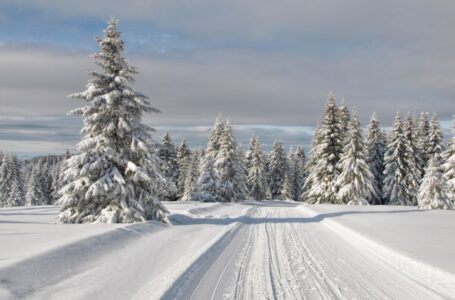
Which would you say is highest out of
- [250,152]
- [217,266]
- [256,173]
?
[250,152]

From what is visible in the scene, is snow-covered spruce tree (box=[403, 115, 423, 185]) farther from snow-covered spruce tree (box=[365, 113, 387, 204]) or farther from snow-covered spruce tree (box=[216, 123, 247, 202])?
snow-covered spruce tree (box=[216, 123, 247, 202])

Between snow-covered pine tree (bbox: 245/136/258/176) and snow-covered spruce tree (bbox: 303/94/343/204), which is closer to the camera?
snow-covered spruce tree (bbox: 303/94/343/204)

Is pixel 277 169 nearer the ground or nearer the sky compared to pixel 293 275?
nearer the sky

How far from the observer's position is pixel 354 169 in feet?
130

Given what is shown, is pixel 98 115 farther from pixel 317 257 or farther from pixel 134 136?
pixel 317 257

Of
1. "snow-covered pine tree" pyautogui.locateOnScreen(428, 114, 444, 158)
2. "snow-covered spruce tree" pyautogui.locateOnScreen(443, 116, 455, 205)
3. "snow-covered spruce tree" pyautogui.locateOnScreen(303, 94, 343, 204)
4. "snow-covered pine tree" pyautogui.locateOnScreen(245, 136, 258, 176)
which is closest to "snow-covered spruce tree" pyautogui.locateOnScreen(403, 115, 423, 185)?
"snow-covered pine tree" pyautogui.locateOnScreen(428, 114, 444, 158)

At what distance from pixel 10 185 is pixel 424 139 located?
64.0 m

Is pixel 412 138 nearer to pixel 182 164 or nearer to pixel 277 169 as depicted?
pixel 277 169

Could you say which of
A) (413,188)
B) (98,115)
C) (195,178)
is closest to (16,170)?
(195,178)

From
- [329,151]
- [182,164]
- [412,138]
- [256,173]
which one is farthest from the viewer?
[256,173]

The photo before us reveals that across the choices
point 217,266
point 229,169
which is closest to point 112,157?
point 217,266

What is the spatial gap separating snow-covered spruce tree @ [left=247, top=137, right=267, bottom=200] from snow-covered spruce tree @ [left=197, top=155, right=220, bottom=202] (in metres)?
15.7

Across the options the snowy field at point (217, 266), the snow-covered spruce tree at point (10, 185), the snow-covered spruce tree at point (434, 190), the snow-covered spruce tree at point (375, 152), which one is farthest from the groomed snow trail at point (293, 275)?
the snow-covered spruce tree at point (10, 185)

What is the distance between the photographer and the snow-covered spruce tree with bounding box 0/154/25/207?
62906 millimetres
